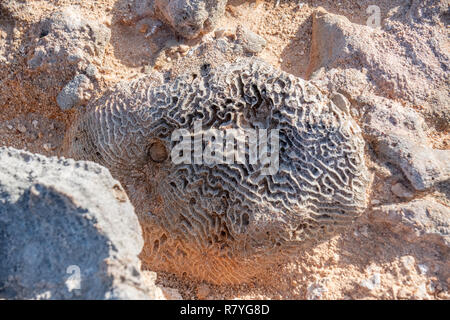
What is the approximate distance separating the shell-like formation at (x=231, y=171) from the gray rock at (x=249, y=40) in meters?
0.66

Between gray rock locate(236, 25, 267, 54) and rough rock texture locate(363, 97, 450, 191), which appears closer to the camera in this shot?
rough rock texture locate(363, 97, 450, 191)

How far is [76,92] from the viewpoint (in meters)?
3.68

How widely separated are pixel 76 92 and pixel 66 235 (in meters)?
1.89

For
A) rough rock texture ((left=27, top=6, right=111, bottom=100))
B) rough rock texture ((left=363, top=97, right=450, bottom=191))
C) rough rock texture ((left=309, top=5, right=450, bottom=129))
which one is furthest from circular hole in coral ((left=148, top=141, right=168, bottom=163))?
rough rock texture ((left=363, top=97, right=450, bottom=191))

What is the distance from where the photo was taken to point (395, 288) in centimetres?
296

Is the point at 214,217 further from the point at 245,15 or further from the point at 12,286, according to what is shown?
the point at 245,15

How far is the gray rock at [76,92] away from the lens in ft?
12.1

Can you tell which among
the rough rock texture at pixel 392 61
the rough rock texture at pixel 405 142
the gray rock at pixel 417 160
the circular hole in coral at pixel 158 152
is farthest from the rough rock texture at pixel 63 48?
the gray rock at pixel 417 160

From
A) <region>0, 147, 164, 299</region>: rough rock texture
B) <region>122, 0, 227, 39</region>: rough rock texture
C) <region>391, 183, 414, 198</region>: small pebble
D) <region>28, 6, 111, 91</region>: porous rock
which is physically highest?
<region>122, 0, 227, 39</region>: rough rock texture

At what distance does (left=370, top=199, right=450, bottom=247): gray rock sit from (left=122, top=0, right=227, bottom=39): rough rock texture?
2.23 metres

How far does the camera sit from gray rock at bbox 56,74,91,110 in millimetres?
3678

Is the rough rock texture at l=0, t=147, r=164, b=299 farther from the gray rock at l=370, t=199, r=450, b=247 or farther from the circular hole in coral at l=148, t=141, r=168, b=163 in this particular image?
the gray rock at l=370, t=199, r=450, b=247

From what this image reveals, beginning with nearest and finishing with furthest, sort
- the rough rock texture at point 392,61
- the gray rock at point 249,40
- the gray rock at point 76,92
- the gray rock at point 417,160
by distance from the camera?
the gray rock at point 417,160
the rough rock texture at point 392,61
the gray rock at point 76,92
the gray rock at point 249,40

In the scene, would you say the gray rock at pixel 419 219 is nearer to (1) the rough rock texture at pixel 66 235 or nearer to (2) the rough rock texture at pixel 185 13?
(1) the rough rock texture at pixel 66 235
